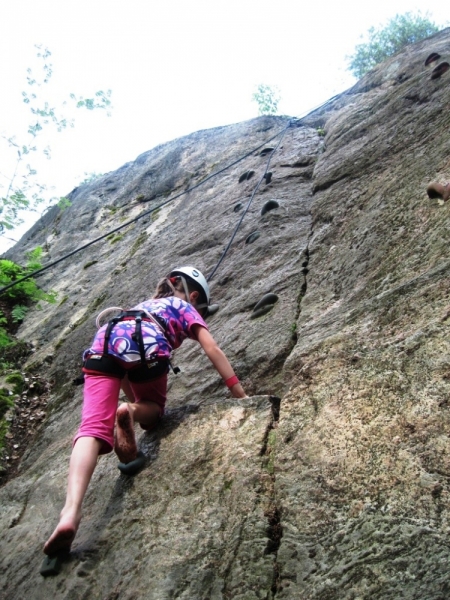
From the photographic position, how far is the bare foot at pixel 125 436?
325 cm

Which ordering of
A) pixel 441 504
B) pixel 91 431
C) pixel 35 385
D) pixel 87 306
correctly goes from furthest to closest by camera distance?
pixel 87 306, pixel 35 385, pixel 91 431, pixel 441 504

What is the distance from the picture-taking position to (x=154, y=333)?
354cm

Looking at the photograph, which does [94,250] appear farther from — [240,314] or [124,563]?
[124,563]

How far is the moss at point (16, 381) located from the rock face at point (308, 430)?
485mm

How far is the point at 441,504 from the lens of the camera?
1.93 m

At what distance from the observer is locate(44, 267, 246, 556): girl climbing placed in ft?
9.62

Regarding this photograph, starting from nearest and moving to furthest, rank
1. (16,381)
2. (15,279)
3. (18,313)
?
(16,381), (18,313), (15,279)

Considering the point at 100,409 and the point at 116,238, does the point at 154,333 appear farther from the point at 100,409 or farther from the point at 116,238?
the point at 116,238

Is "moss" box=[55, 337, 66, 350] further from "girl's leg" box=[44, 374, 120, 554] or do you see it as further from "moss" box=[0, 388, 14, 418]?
"girl's leg" box=[44, 374, 120, 554]

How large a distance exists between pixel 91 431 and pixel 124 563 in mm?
790

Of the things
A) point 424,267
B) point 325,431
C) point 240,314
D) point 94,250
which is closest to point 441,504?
point 325,431

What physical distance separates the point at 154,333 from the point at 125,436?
75cm

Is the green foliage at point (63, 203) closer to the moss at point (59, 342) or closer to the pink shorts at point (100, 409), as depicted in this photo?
the moss at point (59, 342)

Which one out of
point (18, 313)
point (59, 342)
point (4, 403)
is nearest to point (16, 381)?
point (4, 403)
